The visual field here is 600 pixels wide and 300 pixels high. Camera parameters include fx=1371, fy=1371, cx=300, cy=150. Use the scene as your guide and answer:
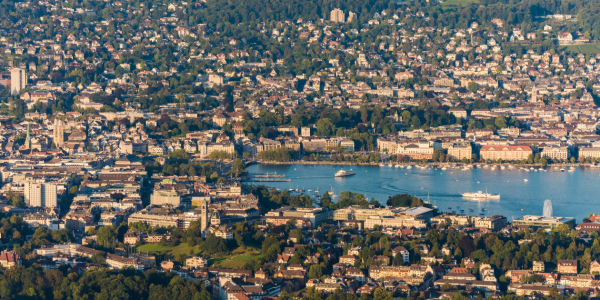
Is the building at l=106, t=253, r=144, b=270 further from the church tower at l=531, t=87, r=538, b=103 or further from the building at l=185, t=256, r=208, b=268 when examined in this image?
the church tower at l=531, t=87, r=538, b=103

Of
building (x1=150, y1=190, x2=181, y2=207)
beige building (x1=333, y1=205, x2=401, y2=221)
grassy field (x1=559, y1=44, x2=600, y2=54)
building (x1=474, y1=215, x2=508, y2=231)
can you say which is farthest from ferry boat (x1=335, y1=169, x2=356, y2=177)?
grassy field (x1=559, y1=44, x2=600, y2=54)

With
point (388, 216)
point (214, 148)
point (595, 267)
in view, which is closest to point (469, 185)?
point (388, 216)

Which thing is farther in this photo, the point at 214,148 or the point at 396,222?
the point at 214,148

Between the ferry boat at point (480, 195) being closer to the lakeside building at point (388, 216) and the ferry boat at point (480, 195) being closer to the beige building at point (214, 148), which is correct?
the lakeside building at point (388, 216)

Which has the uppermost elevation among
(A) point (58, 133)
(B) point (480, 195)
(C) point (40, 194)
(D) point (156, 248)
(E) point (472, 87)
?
(E) point (472, 87)

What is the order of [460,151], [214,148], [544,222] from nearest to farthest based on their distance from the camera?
[544,222] < [214,148] < [460,151]

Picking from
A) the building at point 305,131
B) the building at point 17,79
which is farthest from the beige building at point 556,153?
the building at point 17,79

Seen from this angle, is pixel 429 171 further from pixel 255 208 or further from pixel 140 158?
pixel 255 208

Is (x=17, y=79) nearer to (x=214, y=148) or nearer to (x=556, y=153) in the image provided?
(x=214, y=148)
